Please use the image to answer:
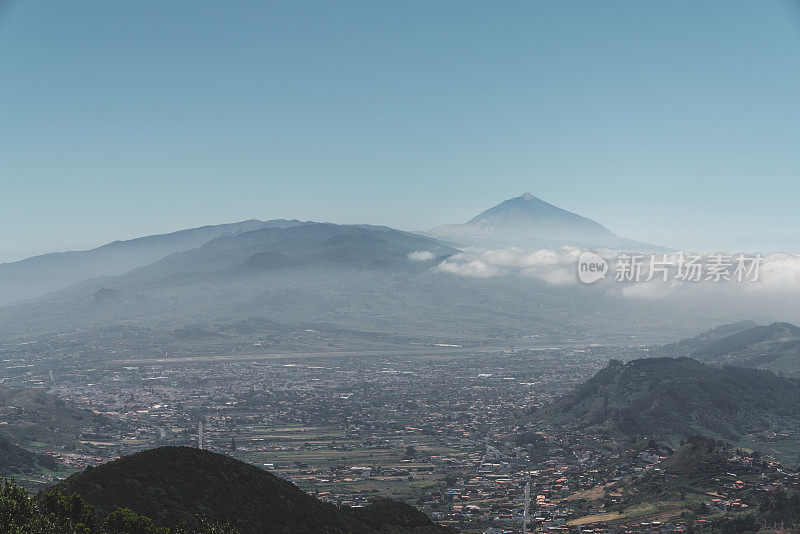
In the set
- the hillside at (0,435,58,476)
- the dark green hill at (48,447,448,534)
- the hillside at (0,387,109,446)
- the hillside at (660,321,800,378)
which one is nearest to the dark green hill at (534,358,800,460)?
the hillside at (660,321,800,378)

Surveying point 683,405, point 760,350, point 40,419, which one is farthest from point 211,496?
point 760,350

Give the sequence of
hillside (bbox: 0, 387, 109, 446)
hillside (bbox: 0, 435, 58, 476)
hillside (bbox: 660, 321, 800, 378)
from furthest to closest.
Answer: hillside (bbox: 660, 321, 800, 378) → hillside (bbox: 0, 387, 109, 446) → hillside (bbox: 0, 435, 58, 476)

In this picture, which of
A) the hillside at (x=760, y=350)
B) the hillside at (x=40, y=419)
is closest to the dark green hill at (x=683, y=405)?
the hillside at (x=760, y=350)

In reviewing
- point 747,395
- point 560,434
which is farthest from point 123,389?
point 747,395

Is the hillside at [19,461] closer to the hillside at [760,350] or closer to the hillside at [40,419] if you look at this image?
the hillside at [40,419]

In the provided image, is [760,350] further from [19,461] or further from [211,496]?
[19,461]

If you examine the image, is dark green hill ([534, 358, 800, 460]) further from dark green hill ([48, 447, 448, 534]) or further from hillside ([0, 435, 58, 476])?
hillside ([0, 435, 58, 476])
